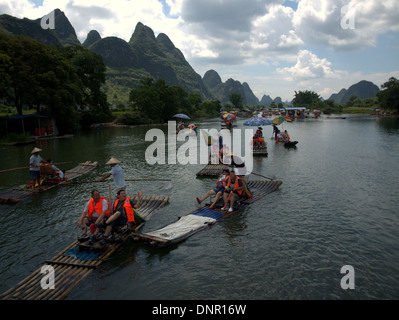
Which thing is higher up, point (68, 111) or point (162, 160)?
point (68, 111)

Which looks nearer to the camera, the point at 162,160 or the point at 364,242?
the point at 364,242

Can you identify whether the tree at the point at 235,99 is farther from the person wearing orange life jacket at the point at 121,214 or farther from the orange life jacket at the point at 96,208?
the orange life jacket at the point at 96,208

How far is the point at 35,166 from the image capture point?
1516 centimetres

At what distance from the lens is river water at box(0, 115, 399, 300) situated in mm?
7266

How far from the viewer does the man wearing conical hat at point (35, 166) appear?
14.8m

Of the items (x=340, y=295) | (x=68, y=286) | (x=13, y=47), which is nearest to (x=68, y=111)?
(x=13, y=47)

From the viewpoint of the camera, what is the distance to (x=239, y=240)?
9773 mm

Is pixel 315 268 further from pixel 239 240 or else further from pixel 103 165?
pixel 103 165

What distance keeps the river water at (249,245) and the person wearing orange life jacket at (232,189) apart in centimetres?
78

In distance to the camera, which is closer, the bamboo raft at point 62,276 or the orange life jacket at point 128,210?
the bamboo raft at point 62,276

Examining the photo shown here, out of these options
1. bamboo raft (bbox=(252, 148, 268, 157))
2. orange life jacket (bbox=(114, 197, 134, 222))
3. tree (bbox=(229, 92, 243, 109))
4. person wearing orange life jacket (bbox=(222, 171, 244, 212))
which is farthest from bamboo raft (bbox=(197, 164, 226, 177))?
tree (bbox=(229, 92, 243, 109))

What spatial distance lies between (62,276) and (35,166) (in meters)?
10.0

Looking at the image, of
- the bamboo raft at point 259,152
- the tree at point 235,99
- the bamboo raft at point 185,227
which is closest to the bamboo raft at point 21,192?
the bamboo raft at point 185,227
